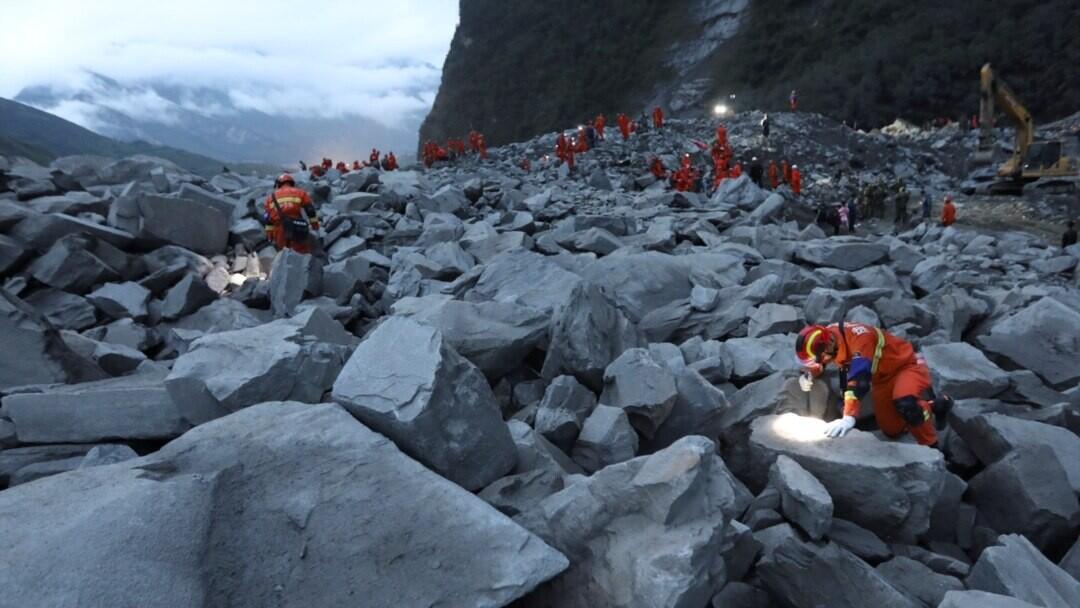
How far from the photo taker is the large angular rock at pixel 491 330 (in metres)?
4.27

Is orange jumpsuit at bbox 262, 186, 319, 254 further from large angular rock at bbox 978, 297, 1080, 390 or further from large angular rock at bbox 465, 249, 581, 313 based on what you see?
large angular rock at bbox 978, 297, 1080, 390

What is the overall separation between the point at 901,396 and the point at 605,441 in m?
2.08

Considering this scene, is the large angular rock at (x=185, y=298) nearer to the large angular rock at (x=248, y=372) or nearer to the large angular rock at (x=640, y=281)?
the large angular rock at (x=248, y=372)

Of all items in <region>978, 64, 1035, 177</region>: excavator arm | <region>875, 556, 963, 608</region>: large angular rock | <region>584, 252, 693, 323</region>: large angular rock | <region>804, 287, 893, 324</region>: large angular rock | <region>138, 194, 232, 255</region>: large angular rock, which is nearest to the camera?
<region>875, 556, 963, 608</region>: large angular rock

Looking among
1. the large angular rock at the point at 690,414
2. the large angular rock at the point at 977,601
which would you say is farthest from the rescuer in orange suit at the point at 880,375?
the large angular rock at the point at 977,601

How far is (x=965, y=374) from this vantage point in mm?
4758

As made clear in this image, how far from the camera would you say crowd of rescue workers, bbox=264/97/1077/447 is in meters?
4.09

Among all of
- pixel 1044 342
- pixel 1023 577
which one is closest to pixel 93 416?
pixel 1023 577

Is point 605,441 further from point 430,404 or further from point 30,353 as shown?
point 30,353

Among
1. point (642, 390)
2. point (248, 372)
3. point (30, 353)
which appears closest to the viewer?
point (248, 372)

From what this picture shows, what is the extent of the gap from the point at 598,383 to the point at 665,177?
14.4 m

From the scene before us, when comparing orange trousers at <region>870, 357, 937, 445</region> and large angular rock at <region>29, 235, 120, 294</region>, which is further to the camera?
large angular rock at <region>29, 235, 120, 294</region>

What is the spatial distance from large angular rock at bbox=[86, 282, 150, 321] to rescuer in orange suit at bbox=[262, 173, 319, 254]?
6.72 feet

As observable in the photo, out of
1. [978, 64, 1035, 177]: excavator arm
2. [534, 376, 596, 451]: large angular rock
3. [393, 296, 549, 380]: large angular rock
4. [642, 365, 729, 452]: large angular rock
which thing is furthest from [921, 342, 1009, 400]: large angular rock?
[978, 64, 1035, 177]: excavator arm
